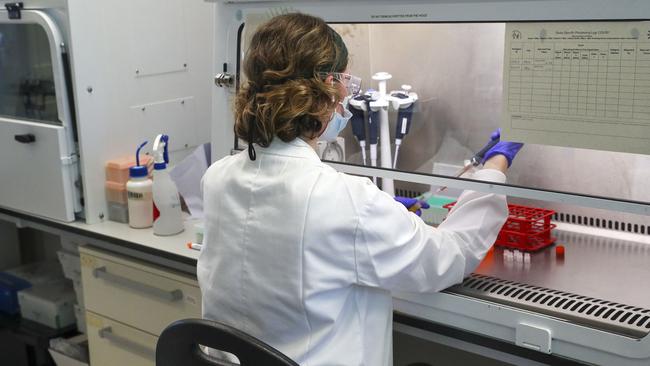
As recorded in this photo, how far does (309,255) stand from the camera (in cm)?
131

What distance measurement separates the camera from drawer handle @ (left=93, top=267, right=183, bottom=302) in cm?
208

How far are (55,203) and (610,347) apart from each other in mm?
1707

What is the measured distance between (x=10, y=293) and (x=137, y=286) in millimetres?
972

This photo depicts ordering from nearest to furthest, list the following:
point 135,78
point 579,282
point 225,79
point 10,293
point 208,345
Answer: point 208,345, point 579,282, point 225,79, point 135,78, point 10,293

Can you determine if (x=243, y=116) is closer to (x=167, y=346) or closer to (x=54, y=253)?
(x=167, y=346)

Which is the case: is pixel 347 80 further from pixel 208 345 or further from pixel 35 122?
pixel 35 122

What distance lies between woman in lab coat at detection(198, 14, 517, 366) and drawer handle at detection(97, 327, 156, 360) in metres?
0.87

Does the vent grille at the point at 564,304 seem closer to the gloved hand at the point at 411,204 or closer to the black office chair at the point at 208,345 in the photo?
the gloved hand at the point at 411,204

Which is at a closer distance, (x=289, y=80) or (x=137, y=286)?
(x=289, y=80)

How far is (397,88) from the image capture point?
1880mm

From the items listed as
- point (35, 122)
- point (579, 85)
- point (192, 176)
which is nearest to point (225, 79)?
point (192, 176)

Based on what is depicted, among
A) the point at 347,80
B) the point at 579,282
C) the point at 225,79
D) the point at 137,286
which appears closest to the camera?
the point at 347,80

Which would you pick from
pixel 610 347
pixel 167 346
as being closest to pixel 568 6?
pixel 610 347

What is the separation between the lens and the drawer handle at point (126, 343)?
222 centimetres
